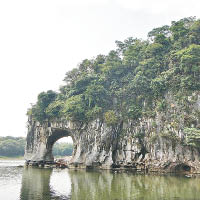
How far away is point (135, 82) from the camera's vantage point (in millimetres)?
37656

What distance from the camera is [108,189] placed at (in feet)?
60.4

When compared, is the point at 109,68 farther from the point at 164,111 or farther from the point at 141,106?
the point at 164,111

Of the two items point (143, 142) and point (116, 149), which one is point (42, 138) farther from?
point (143, 142)

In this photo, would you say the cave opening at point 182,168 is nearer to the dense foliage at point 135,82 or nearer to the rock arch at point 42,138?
the dense foliage at point 135,82

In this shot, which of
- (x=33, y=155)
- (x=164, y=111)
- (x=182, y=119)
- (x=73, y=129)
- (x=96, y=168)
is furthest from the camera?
(x=33, y=155)

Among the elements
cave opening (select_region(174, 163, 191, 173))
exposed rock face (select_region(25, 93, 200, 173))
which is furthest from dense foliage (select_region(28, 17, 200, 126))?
cave opening (select_region(174, 163, 191, 173))

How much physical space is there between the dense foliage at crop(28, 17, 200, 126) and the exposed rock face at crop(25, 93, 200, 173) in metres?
1.52

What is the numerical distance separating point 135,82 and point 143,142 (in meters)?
9.72

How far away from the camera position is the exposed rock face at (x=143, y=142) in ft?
104

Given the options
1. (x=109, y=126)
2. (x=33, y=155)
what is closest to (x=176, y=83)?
(x=109, y=126)

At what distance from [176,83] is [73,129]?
19386 millimetres

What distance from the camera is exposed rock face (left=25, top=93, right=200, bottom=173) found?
3169cm

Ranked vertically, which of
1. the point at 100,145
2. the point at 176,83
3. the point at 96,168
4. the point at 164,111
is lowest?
the point at 96,168

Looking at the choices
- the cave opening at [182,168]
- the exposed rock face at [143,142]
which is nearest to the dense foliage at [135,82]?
the exposed rock face at [143,142]
